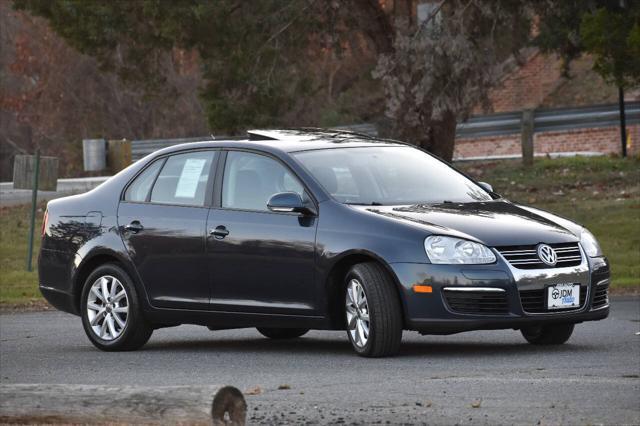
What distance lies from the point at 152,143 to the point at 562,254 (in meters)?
26.9

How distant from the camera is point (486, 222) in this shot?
10.8 m

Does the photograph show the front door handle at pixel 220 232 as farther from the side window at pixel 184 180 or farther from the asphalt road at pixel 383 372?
the asphalt road at pixel 383 372

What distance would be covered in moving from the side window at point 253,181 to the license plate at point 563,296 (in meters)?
1.96

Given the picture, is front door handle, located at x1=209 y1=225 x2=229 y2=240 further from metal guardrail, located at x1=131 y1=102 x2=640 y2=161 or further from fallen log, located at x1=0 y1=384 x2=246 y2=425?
metal guardrail, located at x1=131 y1=102 x2=640 y2=161

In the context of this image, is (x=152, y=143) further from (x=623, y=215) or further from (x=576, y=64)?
(x=576, y=64)

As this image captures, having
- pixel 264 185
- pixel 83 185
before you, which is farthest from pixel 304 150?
pixel 83 185

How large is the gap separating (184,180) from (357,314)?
84.3 inches

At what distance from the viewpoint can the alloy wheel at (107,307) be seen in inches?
484

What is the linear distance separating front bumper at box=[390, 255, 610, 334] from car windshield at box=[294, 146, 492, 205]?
93 centimetres

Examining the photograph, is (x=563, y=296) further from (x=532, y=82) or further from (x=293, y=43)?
(x=532, y=82)

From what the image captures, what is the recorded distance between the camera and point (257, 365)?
36.0 feet

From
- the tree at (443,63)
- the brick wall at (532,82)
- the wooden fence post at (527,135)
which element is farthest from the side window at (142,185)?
the brick wall at (532,82)

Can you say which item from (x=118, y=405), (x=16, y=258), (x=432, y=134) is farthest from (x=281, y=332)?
(x=432, y=134)

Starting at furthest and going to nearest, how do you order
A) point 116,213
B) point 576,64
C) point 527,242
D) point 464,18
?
1. point 576,64
2. point 464,18
3. point 116,213
4. point 527,242
